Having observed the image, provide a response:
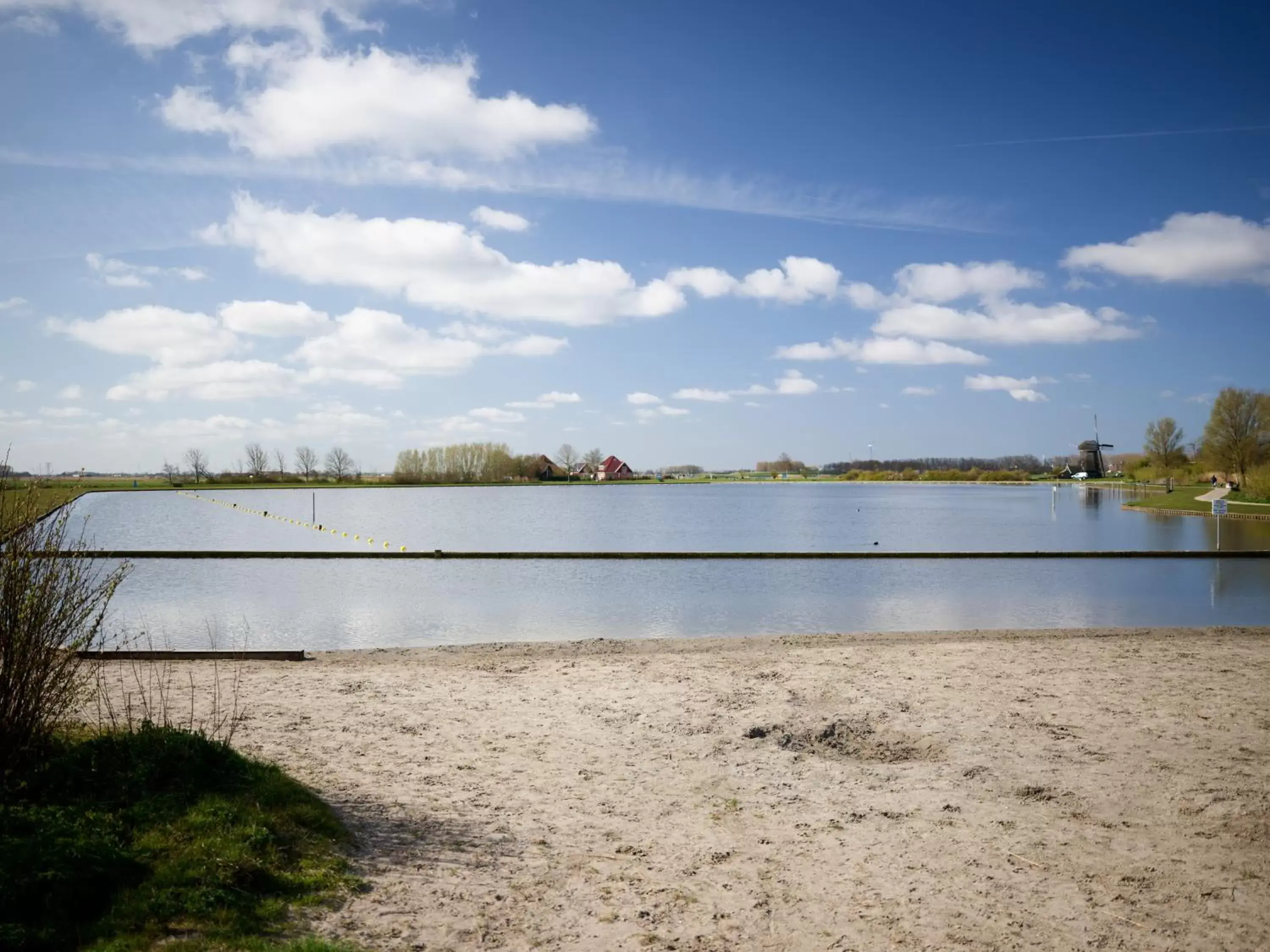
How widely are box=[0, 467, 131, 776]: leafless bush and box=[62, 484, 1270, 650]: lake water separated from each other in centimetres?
814

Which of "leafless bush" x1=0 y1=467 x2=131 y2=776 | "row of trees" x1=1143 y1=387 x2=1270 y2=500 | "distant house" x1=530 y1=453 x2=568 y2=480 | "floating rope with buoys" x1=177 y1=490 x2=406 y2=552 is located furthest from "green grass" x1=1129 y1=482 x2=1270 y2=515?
"distant house" x1=530 y1=453 x2=568 y2=480

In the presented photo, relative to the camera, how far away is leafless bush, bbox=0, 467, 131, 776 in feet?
17.0

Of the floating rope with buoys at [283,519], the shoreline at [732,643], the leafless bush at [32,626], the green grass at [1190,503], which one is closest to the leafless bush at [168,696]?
the leafless bush at [32,626]

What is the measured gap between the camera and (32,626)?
5.33 metres

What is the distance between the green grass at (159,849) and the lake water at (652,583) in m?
8.60

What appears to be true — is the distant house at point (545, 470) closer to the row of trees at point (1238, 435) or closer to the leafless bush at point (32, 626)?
the row of trees at point (1238, 435)

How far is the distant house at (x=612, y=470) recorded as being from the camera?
17375cm

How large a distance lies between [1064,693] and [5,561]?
9.90 m

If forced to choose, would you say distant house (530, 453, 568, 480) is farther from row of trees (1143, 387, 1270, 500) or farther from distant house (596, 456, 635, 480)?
row of trees (1143, 387, 1270, 500)

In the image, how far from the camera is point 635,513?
6025 cm

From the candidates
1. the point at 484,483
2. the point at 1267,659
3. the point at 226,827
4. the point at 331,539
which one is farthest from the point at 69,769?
the point at 484,483

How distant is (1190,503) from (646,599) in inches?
2368

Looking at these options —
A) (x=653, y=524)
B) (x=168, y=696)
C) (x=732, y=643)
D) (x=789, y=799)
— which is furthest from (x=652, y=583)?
(x=653, y=524)

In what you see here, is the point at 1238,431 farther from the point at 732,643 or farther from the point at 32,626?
the point at 32,626
